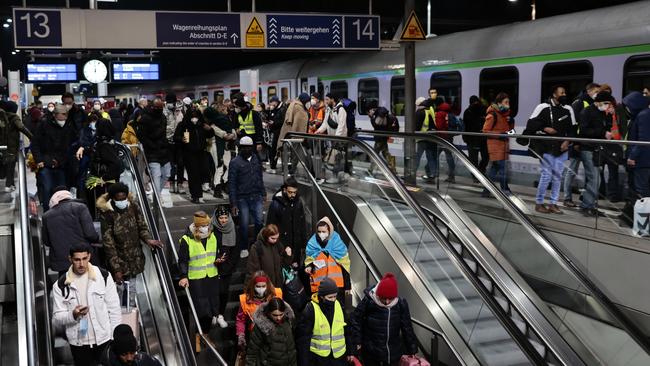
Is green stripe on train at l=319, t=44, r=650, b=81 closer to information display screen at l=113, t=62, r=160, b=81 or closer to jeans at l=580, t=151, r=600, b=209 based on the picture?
jeans at l=580, t=151, r=600, b=209

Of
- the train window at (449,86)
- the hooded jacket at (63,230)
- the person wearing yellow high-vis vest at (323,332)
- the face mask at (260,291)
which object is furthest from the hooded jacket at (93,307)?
the train window at (449,86)

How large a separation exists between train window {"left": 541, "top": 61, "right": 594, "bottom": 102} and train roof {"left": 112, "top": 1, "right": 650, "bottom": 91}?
0.27 metres

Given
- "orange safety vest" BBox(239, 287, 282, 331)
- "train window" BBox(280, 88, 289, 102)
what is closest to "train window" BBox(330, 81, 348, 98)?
"train window" BBox(280, 88, 289, 102)

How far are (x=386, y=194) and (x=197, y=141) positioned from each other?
12.0ft

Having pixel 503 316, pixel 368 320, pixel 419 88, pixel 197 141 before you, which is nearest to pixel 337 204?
pixel 197 141

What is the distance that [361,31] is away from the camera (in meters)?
15.7

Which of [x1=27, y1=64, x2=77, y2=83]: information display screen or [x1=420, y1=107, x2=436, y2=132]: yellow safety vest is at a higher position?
[x1=27, y1=64, x2=77, y2=83]: information display screen

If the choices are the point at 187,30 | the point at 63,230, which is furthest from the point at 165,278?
the point at 187,30

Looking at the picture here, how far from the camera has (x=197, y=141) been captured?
39.5 feet

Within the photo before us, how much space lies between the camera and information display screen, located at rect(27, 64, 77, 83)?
25.0 metres

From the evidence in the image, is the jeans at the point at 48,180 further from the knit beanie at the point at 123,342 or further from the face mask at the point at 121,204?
the knit beanie at the point at 123,342

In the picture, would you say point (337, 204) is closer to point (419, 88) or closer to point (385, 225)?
point (385, 225)

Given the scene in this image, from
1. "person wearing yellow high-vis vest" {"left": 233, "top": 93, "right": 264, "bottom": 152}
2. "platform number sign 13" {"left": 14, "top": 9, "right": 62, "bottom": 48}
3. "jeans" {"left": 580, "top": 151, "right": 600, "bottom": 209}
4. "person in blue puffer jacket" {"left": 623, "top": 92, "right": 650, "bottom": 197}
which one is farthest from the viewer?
"platform number sign 13" {"left": 14, "top": 9, "right": 62, "bottom": 48}

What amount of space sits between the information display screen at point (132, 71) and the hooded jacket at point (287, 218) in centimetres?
1709
